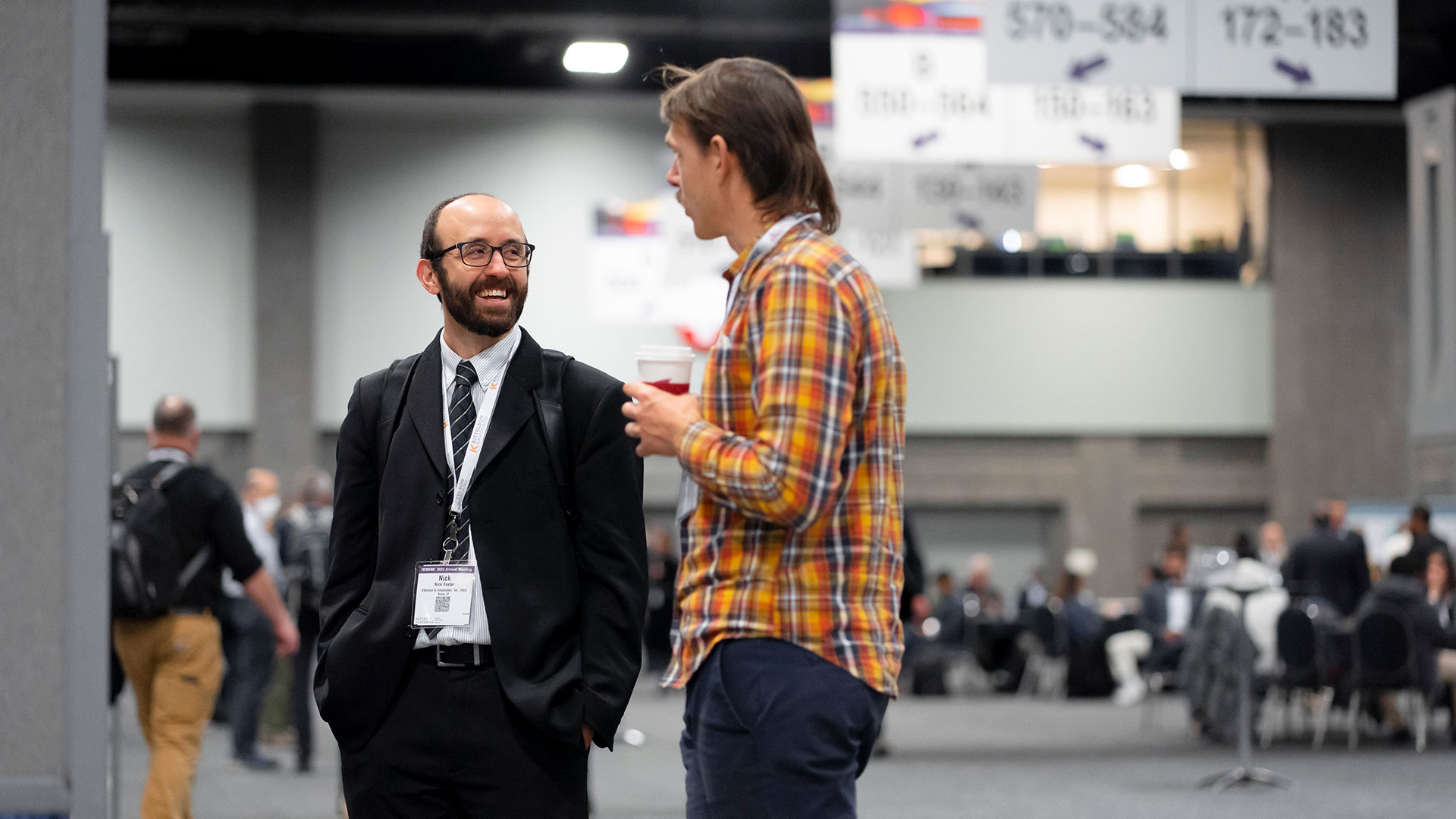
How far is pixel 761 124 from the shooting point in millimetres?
2068

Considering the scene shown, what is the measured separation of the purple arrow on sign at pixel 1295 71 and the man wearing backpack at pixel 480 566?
5.27 meters

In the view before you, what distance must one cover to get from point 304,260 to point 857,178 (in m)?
11.8

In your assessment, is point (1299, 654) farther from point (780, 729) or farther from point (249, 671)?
point (780, 729)

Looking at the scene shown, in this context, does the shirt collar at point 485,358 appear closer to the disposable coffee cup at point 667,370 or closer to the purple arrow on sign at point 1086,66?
the disposable coffee cup at point 667,370

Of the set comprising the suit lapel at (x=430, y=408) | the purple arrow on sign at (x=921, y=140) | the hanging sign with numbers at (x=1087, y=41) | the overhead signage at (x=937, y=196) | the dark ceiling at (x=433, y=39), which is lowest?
the suit lapel at (x=430, y=408)

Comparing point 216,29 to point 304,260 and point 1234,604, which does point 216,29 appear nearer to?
point 304,260

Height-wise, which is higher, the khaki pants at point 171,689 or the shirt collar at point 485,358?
the shirt collar at point 485,358

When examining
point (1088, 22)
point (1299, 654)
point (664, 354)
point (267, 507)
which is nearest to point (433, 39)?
point (267, 507)

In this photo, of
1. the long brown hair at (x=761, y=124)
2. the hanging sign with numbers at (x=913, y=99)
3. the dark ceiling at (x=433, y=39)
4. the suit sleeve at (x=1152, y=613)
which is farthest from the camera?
the dark ceiling at (x=433, y=39)

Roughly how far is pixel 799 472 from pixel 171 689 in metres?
3.78

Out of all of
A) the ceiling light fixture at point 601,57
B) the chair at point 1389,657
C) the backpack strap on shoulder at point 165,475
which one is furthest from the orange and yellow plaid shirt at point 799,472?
the chair at point 1389,657

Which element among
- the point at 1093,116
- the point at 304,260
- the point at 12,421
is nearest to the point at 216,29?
the point at 304,260

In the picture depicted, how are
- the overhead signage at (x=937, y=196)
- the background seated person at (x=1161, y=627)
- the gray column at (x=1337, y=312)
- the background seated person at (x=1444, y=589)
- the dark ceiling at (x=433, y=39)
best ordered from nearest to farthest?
the overhead signage at (x=937, y=196), the background seated person at (x=1444, y=589), the background seated person at (x=1161, y=627), the dark ceiling at (x=433, y=39), the gray column at (x=1337, y=312)

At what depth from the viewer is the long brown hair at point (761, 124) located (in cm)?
206
